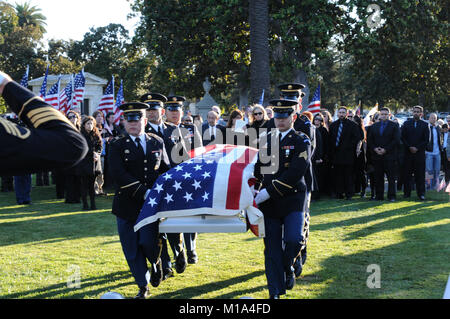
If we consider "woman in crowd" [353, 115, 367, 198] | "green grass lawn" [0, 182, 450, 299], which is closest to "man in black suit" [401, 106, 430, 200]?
"woman in crowd" [353, 115, 367, 198]

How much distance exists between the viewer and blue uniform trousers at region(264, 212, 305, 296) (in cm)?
540

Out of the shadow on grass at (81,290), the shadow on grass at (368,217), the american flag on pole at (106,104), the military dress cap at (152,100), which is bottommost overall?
the shadow on grass at (81,290)

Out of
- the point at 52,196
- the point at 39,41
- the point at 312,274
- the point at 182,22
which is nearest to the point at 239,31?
the point at 182,22

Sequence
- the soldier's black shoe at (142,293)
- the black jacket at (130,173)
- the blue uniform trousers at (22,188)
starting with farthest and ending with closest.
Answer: the blue uniform trousers at (22,188) < the soldier's black shoe at (142,293) < the black jacket at (130,173)

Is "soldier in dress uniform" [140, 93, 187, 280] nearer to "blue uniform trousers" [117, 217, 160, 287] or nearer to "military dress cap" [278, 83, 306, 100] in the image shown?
"blue uniform trousers" [117, 217, 160, 287]

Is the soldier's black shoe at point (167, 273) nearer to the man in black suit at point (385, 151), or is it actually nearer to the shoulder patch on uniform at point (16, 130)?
the shoulder patch on uniform at point (16, 130)

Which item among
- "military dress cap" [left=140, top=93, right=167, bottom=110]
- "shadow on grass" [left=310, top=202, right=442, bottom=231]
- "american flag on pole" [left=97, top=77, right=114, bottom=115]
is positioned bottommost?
"shadow on grass" [left=310, top=202, right=442, bottom=231]

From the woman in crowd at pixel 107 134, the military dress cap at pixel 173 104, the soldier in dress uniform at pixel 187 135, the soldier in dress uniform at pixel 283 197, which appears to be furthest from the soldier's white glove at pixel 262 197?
the woman in crowd at pixel 107 134

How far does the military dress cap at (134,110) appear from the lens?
555 cm

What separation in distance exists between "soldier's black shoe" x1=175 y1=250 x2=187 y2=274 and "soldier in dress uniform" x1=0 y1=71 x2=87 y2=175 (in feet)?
16.2

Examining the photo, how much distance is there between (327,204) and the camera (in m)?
12.5

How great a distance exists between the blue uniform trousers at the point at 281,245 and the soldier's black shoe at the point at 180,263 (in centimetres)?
157

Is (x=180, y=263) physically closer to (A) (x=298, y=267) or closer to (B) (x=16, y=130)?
(A) (x=298, y=267)
